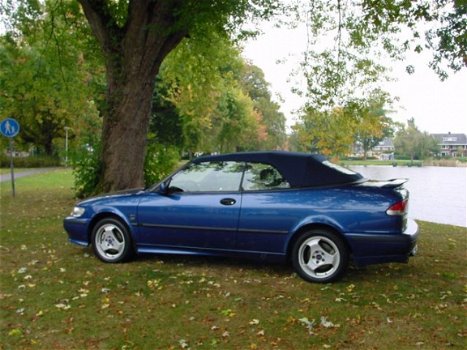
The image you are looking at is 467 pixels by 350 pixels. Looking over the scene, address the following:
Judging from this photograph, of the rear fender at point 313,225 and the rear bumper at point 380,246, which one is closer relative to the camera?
the rear bumper at point 380,246

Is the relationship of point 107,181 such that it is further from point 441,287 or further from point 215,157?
point 441,287

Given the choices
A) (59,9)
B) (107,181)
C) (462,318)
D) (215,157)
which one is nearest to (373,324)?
(462,318)

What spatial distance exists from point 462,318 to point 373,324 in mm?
905

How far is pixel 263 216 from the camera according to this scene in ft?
20.3

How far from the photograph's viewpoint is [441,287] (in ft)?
19.3

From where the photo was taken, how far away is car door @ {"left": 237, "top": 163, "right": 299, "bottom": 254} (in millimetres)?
6109

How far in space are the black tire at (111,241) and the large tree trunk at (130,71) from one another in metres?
5.02

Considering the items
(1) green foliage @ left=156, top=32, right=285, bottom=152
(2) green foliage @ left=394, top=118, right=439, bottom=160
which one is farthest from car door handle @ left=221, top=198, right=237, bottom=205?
(2) green foliage @ left=394, top=118, right=439, bottom=160

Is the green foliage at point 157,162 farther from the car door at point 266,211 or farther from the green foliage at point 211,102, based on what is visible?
the car door at point 266,211

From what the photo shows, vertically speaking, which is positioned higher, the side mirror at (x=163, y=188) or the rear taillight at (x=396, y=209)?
the side mirror at (x=163, y=188)

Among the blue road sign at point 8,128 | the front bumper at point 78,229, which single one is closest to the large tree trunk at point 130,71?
the front bumper at point 78,229

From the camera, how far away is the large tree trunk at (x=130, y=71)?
11.4 metres

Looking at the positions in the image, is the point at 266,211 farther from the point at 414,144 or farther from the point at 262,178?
the point at 414,144

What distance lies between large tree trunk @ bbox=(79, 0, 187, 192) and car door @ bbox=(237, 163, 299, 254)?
583 cm
